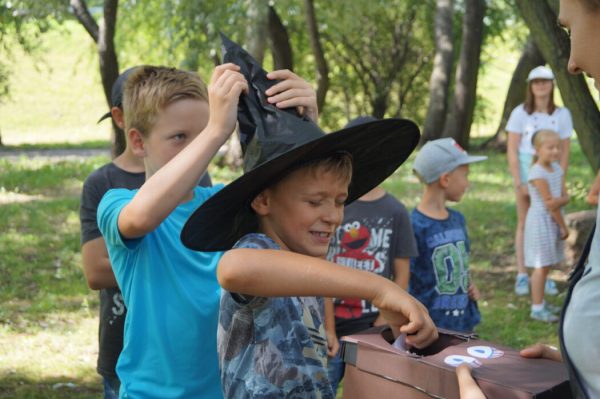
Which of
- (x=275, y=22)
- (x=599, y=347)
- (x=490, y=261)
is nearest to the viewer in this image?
(x=599, y=347)

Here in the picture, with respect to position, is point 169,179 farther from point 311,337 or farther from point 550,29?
point 550,29

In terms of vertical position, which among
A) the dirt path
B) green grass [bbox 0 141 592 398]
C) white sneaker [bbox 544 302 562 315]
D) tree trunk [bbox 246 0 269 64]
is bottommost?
the dirt path

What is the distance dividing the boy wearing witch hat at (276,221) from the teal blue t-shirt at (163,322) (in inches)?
17.7

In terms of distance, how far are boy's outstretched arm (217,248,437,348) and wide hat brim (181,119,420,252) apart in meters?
0.21

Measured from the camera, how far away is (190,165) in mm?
2242

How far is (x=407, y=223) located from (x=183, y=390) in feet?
7.00

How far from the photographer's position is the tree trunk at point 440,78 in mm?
19547

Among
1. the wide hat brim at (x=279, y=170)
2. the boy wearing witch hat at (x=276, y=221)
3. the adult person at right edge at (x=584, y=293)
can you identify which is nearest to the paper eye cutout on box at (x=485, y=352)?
the boy wearing witch hat at (x=276, y=221)

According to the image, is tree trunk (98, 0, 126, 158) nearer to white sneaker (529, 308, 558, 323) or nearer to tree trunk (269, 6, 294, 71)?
white sneaker (529, 308, 558, 323)

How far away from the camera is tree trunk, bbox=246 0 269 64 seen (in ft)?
47.6

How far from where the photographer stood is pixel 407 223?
14.6 ft

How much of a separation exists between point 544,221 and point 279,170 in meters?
5.45

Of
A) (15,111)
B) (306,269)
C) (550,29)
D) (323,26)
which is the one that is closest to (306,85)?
(306,269)

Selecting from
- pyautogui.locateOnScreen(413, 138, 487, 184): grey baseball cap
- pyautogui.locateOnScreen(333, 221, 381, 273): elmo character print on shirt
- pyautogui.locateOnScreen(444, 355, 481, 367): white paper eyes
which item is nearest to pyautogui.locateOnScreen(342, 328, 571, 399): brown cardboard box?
pyautogui.locateOnScreen(444, 355, 481, 367): white paper eyes
